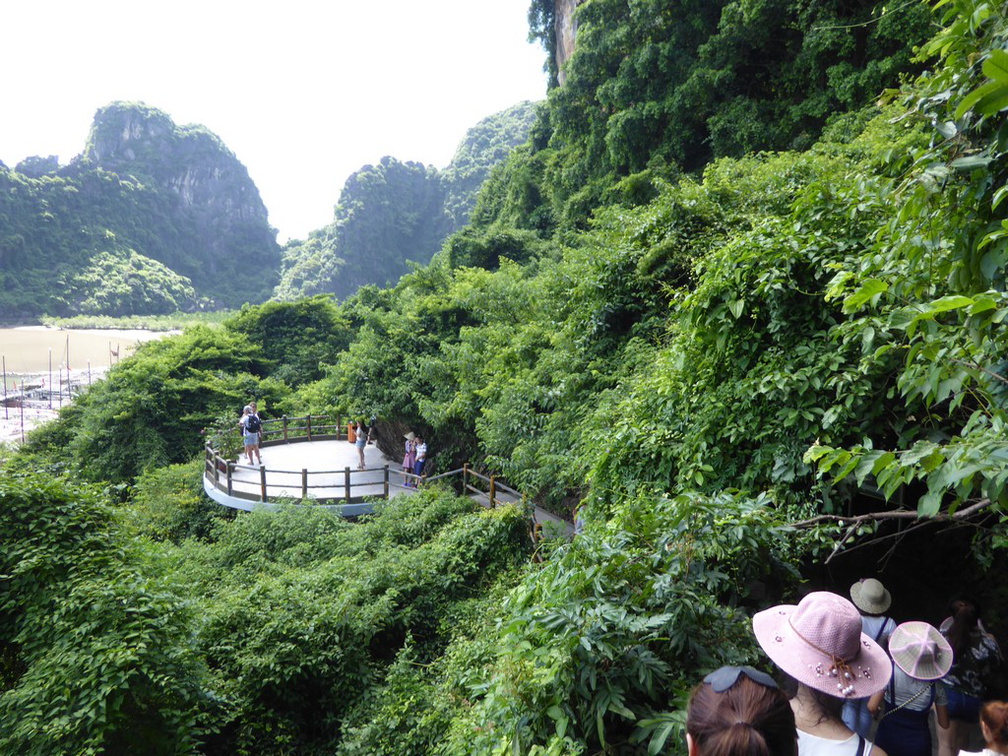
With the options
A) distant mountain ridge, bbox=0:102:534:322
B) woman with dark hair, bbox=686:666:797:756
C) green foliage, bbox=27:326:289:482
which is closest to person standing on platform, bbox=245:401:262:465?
green foliage, bbox=27:326:289:482

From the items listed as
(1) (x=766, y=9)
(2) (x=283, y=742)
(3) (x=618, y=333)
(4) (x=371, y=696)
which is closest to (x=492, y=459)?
(3) (x=618, y=333)

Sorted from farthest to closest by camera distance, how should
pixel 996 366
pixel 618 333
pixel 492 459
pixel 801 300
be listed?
pixel 492 459
pixel 618 333
pixel 801 300
pixel 996 366

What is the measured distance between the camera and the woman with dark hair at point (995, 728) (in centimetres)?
209

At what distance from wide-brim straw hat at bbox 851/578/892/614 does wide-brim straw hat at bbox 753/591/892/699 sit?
1.26 m

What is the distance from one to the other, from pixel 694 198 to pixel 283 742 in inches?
332

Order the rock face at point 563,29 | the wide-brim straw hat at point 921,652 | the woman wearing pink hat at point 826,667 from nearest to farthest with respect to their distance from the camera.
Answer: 1. the woman wearing pink hat at point 826,667
2. the wide-brim straw hat at point 921,652
3. the rock face at point 563,29

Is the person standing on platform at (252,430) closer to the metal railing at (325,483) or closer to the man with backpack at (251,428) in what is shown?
the man with backpack at (251,428)

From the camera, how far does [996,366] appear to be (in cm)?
209

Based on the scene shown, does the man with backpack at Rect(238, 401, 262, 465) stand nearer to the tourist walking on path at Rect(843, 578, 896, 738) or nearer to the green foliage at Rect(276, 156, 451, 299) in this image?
the tourist walking on path at Rect(843, 578, 896, 738)

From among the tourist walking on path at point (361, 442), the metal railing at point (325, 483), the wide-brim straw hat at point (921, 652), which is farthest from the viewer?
the tourist walking on path at point (361, 442)

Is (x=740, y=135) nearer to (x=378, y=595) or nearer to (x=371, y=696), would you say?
(x=378, y=595)

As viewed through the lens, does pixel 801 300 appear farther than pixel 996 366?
Yes

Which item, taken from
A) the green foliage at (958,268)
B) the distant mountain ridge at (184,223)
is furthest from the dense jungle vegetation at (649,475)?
the distant mountain ridge at (184,223)

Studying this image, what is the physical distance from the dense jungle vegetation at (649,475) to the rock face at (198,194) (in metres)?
88.0
